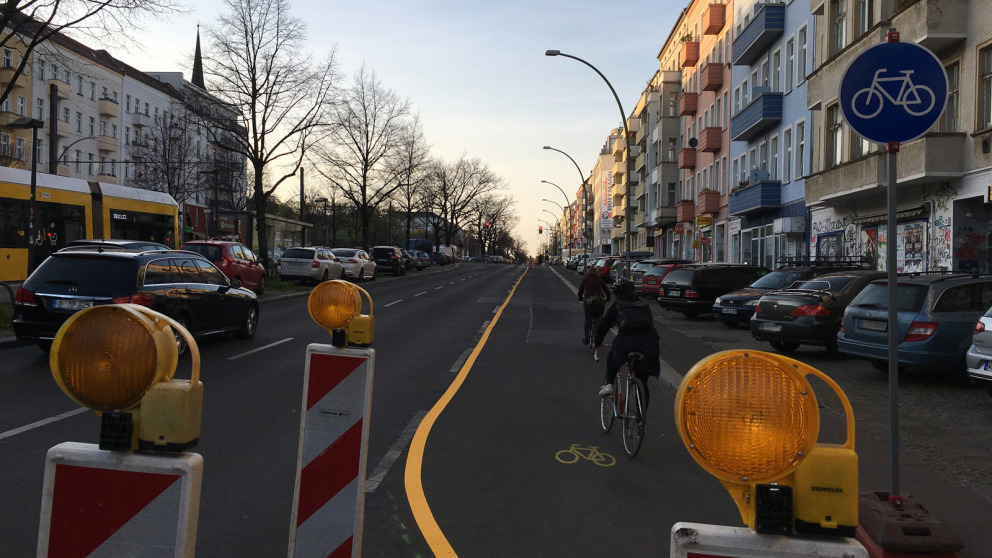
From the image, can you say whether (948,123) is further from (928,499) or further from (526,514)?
(526,514)

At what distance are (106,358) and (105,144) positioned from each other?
65.8 metres

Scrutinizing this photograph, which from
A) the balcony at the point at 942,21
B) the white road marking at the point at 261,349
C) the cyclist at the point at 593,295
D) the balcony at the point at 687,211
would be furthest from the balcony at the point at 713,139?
the white road marking at the point at 261,349

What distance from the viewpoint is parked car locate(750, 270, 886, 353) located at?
12.9 metres

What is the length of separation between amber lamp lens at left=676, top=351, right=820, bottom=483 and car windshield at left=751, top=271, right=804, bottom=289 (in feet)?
55.4

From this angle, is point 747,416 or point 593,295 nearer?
point 747,416

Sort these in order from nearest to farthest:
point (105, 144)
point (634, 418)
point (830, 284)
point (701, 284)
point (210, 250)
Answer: point (634, 418), point (830, 284), point (701, 284), point (210, 250), point (105, 144)

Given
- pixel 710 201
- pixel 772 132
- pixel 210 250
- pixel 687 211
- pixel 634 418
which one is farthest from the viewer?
pixel 687 211

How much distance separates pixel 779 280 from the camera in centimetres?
1825

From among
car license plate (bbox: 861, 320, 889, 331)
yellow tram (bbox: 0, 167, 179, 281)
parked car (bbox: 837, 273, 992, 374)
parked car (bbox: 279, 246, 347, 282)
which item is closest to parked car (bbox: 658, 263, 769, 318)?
parked car (bbox: 837, 273, 992, 374)

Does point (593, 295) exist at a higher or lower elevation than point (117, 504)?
higher

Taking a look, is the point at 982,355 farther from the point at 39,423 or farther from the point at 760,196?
the point at 760,196

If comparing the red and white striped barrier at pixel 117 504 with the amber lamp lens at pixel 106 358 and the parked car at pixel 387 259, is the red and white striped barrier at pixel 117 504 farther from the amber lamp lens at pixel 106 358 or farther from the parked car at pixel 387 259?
the parked car at pixel 387 259

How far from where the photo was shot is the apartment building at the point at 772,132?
28.0 meters

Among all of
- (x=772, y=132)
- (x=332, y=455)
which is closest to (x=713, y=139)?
(x=772, y=132)
